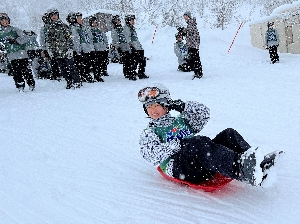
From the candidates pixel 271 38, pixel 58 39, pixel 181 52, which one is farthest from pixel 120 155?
pixel 271 38

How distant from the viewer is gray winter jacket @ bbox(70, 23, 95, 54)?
774 cm

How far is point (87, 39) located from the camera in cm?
795

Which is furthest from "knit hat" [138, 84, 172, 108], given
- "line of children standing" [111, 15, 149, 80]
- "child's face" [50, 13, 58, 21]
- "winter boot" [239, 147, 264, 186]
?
"line of children standing" [111, 15, 149, 80]

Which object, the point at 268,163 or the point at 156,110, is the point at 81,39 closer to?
the point at 156,110

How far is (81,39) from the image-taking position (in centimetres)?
788

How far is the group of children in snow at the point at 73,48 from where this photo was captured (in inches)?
273

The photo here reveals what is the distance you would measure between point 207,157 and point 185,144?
0.68ft

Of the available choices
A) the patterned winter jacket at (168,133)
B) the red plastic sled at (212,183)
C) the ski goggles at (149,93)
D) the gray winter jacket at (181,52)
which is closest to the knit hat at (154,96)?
the ski goggles at (149,93)

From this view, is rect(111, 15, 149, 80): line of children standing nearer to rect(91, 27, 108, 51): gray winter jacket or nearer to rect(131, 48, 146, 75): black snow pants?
rect(131, 48, 146, 75): black snow pants

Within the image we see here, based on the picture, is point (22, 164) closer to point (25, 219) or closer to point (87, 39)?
point (25, 219)

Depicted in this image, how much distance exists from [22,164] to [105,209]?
1420mm

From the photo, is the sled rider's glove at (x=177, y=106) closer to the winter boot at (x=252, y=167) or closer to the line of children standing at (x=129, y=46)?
the winter boot at (x=252, y=167)

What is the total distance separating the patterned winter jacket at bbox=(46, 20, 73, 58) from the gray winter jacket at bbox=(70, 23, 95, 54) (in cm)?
60

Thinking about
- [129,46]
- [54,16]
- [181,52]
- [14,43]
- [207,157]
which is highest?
[54,16]
